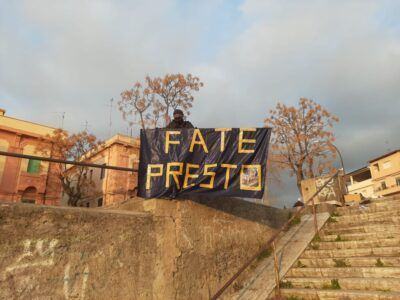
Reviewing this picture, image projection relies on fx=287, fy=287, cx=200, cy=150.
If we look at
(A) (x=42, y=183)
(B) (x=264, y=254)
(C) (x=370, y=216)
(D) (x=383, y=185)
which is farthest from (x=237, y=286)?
(D) (x=383, y=185)

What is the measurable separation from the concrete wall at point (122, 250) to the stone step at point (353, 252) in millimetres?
1252

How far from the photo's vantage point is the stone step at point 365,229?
19.1 feet

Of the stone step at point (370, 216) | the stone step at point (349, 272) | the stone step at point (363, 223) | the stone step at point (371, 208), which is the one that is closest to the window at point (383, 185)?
the stone step at point (371, 208)

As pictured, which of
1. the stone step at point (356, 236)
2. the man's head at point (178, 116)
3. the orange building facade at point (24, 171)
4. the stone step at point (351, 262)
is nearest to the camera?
the stone step at point (351, 262)

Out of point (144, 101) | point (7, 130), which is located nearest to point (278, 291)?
point (144, 101)

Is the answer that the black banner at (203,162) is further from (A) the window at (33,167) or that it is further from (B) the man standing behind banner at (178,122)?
(A) the window at (33,167)

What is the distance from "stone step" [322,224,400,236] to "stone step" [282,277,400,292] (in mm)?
1840

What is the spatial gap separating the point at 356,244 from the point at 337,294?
1.86 metres

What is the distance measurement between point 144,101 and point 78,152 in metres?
7.11

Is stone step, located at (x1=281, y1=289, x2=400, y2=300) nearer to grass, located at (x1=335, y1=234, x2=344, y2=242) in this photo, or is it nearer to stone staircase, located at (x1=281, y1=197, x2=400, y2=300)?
stone staircase, located at (x1=281, y1=197, x2=400, y2=300)

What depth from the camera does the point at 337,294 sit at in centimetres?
419

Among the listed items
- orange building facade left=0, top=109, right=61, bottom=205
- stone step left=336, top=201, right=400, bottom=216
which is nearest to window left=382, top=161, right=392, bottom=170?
stone step left=336, top=201, right=400, bottom=216

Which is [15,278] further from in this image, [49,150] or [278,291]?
[49,150]

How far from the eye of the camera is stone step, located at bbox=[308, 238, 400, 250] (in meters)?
5.41
